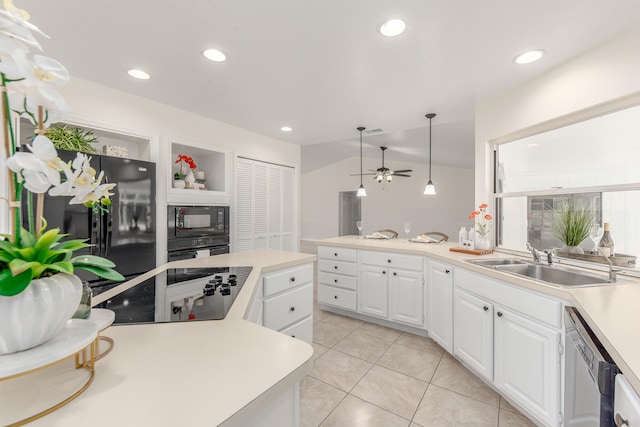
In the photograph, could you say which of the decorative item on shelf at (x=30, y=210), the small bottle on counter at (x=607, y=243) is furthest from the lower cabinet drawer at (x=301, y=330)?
the small bottle on counter at (x=607, y=243)

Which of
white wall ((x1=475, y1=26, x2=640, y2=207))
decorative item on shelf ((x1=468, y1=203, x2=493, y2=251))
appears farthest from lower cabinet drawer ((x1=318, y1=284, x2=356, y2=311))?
white wall ((x1=475, y1=26, x2=640, y2=207))

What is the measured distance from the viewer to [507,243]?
272cm

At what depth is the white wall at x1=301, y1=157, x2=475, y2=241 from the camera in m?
7.38

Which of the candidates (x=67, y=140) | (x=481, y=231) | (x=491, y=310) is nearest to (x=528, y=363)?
(x=491, y=310)

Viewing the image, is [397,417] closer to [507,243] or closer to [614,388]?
[614,388]

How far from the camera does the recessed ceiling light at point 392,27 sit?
1613 millimetres

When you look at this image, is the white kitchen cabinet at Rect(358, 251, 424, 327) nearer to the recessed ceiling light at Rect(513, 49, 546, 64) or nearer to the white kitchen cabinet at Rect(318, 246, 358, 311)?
the white kitchen cabinet at Rect(318, 246, 358, 311)

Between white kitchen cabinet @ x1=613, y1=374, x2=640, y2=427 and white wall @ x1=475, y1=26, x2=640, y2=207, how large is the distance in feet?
5.92

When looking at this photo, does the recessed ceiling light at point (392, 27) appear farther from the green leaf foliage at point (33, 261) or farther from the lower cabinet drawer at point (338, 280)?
the lower cabinet drawer at point (338, 280)

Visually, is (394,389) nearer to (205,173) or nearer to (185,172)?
(185,172)

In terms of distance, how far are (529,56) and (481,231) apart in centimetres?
146

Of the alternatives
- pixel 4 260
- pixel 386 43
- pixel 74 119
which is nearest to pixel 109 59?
pixel 74 119

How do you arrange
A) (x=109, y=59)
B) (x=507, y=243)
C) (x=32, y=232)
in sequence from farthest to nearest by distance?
1. (x=507, y=243)
2. (x=109, y=59)
3. (x=32, y=232)

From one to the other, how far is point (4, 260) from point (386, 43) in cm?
204
